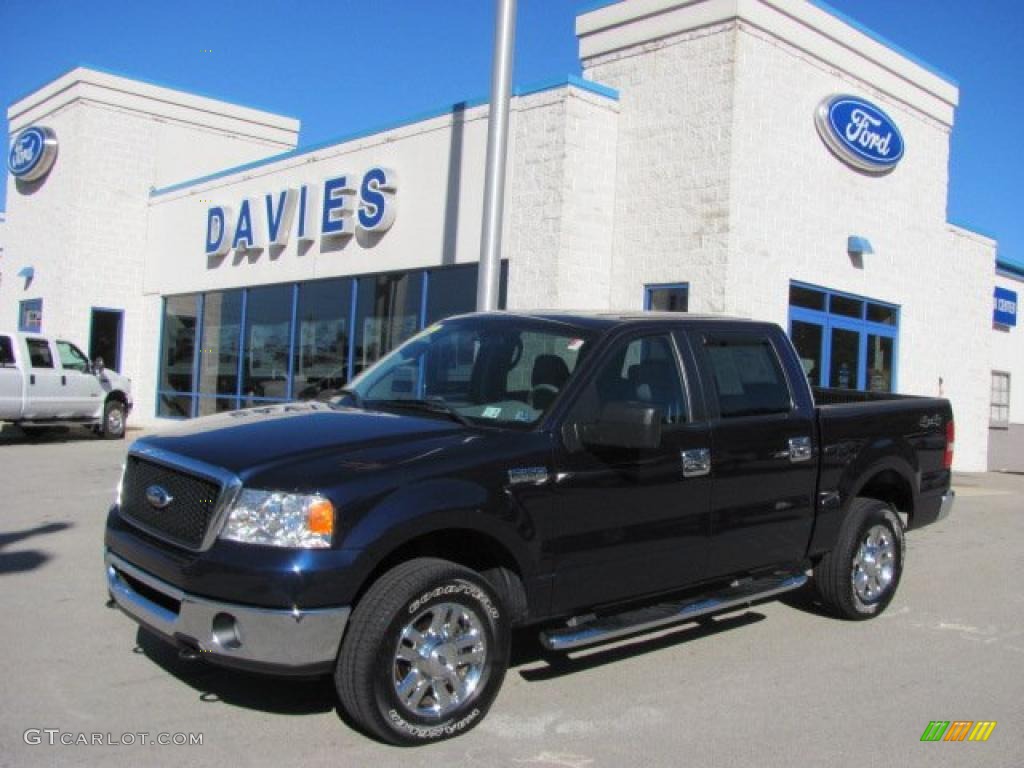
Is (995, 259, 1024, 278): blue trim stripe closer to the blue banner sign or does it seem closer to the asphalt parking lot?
the blue banner sign

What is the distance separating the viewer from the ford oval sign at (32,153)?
22578mm

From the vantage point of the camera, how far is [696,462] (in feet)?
17.0

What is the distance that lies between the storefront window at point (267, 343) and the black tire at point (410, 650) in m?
13.6

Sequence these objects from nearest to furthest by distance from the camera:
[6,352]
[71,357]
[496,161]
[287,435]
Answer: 1. [287,435]
2. [496,161]
3. [6,352]
4. [71,357]

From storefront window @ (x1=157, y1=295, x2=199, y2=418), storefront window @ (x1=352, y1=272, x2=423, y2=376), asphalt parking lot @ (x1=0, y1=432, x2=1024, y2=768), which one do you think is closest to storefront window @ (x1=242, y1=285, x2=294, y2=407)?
storefront window @ (x1=352, y1=272, x2=423, y2=376)

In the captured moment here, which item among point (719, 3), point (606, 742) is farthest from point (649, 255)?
point (606, 742)

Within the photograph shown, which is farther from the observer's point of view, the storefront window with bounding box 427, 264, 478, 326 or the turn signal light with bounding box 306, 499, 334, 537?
the storefront window with bounding box 427, 264, 478, 326

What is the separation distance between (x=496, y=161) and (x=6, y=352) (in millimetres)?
10030

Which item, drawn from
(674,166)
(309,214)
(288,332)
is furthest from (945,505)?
(288,332)

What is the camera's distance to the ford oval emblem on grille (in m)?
4.34

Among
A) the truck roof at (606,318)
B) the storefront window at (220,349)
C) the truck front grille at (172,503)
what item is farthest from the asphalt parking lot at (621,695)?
the storefront window at (220,349)

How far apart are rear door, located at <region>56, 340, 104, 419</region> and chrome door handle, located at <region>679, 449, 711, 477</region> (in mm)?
14799

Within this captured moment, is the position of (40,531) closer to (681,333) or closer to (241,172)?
(681,333)

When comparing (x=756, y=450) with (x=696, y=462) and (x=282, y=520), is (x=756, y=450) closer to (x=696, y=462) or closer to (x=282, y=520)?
(x=696, y=462)
